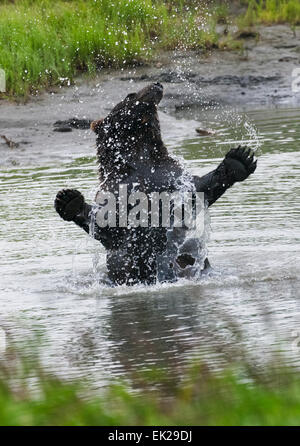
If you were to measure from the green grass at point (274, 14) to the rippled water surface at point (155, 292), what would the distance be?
9.03 meters

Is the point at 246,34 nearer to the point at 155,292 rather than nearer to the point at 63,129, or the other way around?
the point at 63,129

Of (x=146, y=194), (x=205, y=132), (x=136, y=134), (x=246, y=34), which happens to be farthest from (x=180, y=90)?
(x=146, y=194)

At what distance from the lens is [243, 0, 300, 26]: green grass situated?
805 inches

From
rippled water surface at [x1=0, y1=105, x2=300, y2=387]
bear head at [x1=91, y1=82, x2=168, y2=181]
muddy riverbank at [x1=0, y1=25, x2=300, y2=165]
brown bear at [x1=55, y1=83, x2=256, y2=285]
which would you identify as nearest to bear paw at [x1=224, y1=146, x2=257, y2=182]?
brown bear at [x1=55, y1=83, x2=256, y2=285]

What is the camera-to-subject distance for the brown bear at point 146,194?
6.98 m

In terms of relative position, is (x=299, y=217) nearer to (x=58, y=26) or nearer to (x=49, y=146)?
(x=49, y=146)

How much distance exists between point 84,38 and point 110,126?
34.6 ft

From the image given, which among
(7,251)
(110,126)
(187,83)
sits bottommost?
(187,83)

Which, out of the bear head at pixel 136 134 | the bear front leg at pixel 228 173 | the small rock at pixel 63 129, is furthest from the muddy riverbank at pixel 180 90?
the bear front leg at pixel 228 173

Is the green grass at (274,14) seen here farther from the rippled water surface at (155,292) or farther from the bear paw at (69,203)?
the bear paw at (69,203)

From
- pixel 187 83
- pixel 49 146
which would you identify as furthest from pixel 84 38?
pixel 49 146

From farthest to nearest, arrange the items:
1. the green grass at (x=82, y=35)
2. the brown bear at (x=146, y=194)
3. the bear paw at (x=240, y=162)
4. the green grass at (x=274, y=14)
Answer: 1. the green grass at (x=274, y=14)
2. the green grass at (x=82, y=35)
3. the brown bear at (x=146, y=194)
4. the bear paw at (x=240, y=162)

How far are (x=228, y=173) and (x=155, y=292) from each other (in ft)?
2.80

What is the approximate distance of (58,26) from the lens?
18.1 metres
